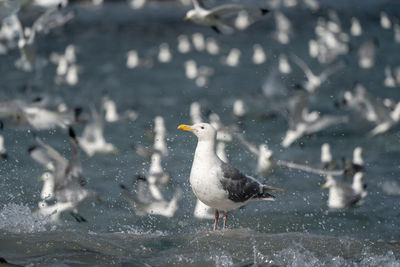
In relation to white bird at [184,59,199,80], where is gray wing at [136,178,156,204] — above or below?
above

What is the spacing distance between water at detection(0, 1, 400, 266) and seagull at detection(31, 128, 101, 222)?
203mm

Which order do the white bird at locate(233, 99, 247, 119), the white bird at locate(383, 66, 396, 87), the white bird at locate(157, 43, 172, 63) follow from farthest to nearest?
the white bird at locate(157, 43, 172, 63) → the white bird at locate(383, 66, 396, 87) → the white bird at locate(233, 99, 247, 119)

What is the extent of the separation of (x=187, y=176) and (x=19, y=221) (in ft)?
12.0

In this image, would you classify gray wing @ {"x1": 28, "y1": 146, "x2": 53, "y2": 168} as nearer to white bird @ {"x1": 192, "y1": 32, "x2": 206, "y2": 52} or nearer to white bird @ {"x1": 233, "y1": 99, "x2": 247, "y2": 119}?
white bird @ {"x1": 233, "y1": 99, "x2": 247, "y2": 119}

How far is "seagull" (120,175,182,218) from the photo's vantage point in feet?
29.3

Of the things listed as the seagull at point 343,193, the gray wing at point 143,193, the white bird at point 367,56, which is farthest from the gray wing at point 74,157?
the white bird at point 367,56

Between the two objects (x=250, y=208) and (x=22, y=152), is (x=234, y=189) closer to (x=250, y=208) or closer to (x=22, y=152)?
(x=250, y=208)

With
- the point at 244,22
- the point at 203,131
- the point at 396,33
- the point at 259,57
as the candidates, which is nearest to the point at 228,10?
the point at 203,131

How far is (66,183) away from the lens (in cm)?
833

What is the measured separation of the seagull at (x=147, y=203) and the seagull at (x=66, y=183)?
463 millimetres

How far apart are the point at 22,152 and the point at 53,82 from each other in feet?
30.0

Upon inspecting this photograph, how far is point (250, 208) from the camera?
935 centimetres

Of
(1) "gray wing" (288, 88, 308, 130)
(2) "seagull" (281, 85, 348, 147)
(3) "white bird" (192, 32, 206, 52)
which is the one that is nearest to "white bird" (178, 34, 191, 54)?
(3) "white bird" (192, 32, 206, 52)

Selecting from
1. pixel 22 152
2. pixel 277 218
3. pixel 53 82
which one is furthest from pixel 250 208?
pixel 53 82
